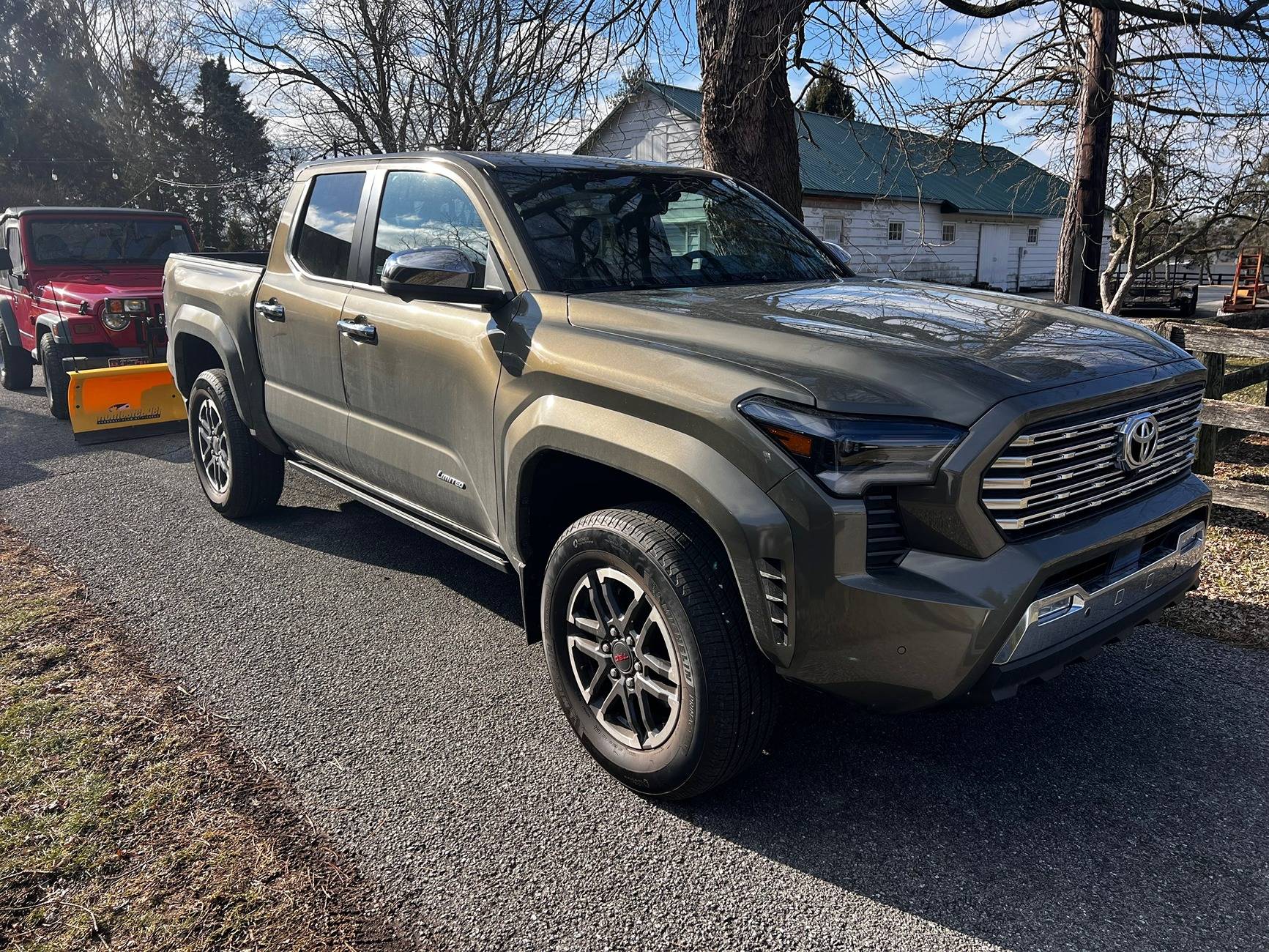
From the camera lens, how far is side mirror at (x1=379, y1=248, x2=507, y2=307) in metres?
3.18

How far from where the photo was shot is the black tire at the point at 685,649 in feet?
8.63

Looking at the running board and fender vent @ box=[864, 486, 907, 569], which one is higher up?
fender vent @ box=[864, 486, 907, 569]

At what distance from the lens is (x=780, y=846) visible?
2.72 meters

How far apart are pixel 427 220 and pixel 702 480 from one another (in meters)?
2.00

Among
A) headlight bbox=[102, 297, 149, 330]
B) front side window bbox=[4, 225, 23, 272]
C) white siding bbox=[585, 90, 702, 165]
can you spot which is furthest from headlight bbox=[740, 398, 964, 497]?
white siding bbox=[585, 90, 702, 165]

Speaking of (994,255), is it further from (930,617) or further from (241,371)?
(930,617)

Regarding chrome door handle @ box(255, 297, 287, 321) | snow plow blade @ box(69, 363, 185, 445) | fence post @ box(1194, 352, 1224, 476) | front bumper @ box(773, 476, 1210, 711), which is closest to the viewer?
front bumper @ box(773, 476, 1210, 711)

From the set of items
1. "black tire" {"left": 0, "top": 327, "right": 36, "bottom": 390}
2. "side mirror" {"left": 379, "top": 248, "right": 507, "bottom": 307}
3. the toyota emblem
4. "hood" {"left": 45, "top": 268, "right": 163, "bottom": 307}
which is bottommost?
"black tire" {"left": 0, "top": 327, "right": 36, "bottom": 390}

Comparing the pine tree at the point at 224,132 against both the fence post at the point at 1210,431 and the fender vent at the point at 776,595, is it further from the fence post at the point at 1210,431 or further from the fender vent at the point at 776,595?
the fender vent at the point at 776,595

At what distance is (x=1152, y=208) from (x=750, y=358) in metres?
7.51

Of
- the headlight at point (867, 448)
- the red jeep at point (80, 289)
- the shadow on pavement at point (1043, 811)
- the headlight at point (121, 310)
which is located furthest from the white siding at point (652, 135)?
the headlight at point (867, 448)

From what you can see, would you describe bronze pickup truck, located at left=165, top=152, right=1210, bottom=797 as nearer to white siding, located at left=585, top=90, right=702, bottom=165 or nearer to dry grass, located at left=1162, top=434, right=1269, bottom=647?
dry grass, located at left=1162, top=434, right=1269, bottom=647

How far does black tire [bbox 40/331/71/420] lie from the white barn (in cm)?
910

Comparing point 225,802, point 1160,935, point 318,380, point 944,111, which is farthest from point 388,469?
point 944,111
